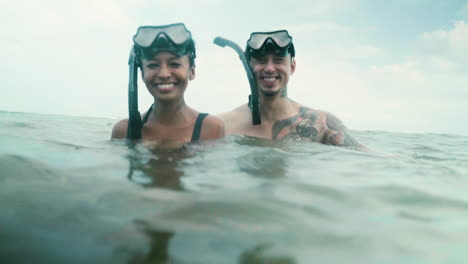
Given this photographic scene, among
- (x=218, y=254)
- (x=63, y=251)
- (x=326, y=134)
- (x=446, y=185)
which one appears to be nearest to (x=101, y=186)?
(x=63, y=251)

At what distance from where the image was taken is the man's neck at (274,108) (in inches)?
213

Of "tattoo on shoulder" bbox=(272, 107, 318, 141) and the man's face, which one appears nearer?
"tattoo on shoulder" bbox=(272, 107, 318, 141)

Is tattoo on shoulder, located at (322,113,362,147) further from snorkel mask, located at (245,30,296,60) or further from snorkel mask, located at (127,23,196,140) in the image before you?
snorkel mask, located at (127,23,196,140)

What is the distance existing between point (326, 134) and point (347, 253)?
3.89 meters

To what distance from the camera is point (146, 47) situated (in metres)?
3.89

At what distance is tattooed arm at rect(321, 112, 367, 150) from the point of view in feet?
16.0

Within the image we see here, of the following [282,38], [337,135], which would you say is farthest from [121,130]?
[337,135]

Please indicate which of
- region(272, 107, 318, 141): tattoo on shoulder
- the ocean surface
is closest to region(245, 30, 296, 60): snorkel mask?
region(272, 107, 318, 141): tattoo on shoulder

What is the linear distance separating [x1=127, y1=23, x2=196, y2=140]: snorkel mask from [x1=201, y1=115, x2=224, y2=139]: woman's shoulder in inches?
30.8

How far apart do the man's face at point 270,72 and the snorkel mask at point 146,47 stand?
150 centimetres

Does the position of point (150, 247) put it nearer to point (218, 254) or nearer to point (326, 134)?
point (218, 254)

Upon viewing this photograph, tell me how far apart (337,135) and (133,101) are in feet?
9.91

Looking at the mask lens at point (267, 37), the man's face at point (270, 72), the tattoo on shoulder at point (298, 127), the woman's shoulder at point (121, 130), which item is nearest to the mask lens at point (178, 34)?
the woman's shoulder at point (121, 130)

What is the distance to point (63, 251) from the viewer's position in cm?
129
